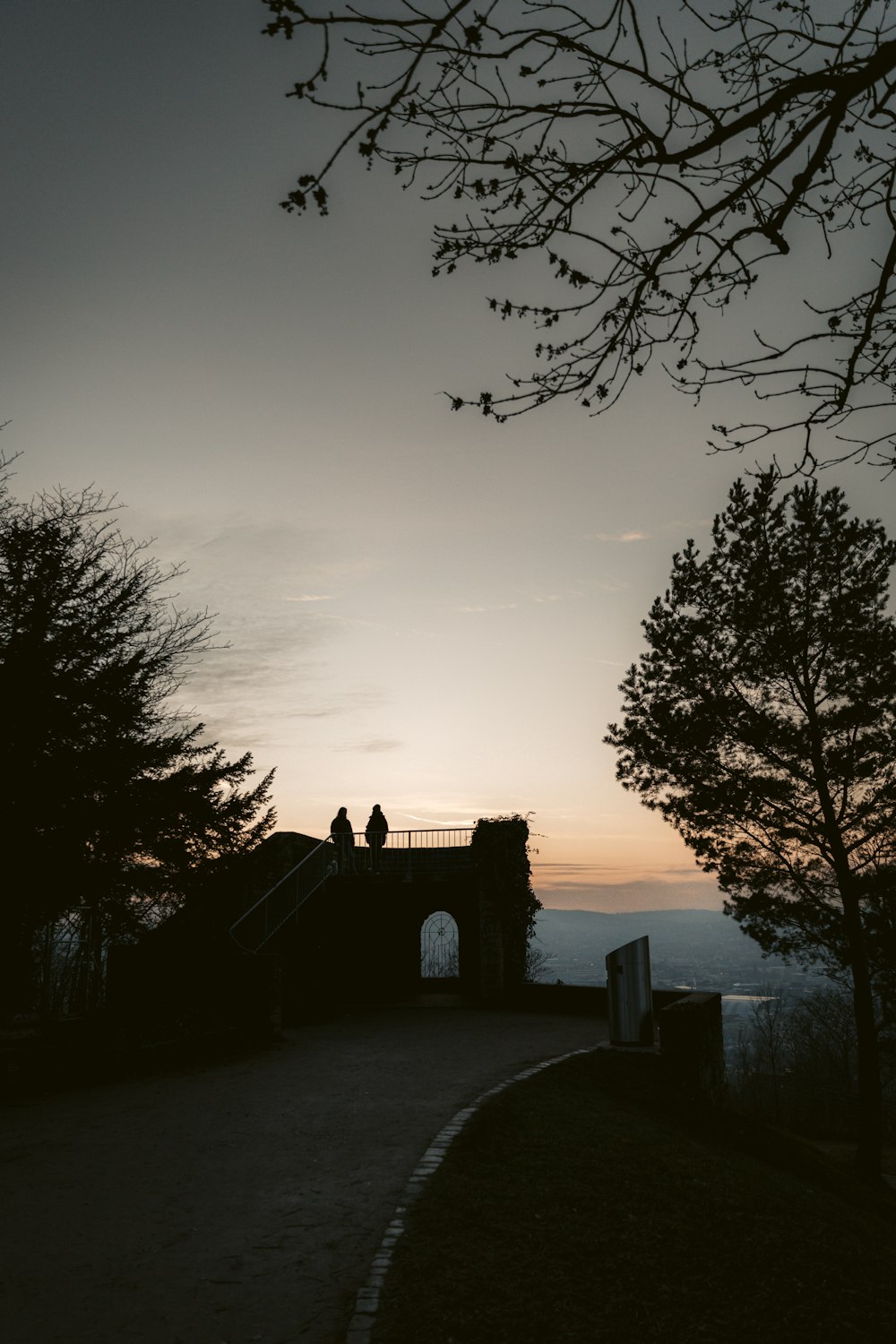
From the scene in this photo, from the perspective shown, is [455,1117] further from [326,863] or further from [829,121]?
[326,863]

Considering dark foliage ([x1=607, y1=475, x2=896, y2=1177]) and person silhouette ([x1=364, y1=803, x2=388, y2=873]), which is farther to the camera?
person silhouette ([x1=364, y1=803, x2=388, y2=873])

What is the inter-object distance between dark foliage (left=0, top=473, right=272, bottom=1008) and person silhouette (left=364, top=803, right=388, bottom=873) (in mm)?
6118

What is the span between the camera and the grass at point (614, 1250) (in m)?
4.66

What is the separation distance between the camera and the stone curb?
4.46 meters

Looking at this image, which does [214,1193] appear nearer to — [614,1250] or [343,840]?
[614,1250]

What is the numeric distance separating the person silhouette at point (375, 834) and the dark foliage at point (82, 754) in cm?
612

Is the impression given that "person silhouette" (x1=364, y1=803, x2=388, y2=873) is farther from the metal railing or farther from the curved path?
the curved path

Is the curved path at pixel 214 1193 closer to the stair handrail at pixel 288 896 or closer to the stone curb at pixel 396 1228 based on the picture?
the stone curb at pixel 396 1228

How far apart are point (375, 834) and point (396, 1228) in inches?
712

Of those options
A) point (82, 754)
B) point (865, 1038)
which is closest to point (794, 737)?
point (865, 1038)

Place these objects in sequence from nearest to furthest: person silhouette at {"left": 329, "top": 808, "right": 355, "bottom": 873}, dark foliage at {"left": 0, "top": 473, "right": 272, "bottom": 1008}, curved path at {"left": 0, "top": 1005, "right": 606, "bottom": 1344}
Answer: curved path at {"left": 0, "top": 1005, "right": 606, "bottom": 1344} < dark foliage at {"left": 0, "top": 473, "right": 272, "bottom": 1008} < person silhouette at {"left": 329, "top": 808, "right": 355, "bottom": 873}

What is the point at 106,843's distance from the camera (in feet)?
50.4

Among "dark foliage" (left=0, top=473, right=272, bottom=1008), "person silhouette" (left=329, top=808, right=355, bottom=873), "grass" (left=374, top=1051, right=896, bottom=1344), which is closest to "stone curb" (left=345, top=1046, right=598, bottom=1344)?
"grass" (left=374, top=1051, right=896, bottom=1344)

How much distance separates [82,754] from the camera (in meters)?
14.6
